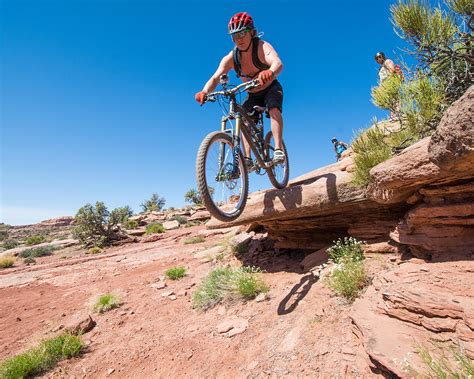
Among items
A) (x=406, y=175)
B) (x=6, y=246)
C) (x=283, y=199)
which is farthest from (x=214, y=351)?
(x=6, y=246)

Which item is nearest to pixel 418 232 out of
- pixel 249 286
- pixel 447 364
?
pixel 447 364

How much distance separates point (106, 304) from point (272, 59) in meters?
7.20

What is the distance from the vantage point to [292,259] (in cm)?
763

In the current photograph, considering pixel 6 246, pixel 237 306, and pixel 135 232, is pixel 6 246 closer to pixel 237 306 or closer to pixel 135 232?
pixel 135 232

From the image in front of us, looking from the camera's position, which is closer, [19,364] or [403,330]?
[403,330]

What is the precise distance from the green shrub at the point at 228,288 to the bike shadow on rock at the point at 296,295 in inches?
27.2

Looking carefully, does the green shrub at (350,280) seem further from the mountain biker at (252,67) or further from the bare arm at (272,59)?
the bare arm at (272,59)

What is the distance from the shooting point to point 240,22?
15.8 ft

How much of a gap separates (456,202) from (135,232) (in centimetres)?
2460

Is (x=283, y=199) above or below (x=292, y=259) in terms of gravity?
above

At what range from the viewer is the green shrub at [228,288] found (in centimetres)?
598

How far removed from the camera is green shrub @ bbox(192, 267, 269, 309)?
19.6 feet

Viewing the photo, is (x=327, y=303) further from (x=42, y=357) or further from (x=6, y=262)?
(x=6, y=262)

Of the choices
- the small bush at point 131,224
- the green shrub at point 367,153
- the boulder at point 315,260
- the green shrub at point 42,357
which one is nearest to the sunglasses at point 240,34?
the green shrub at point 367,153
